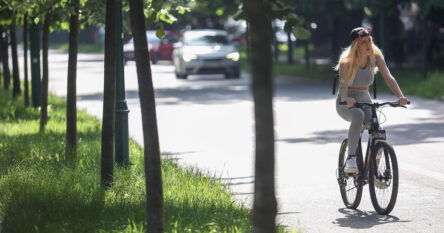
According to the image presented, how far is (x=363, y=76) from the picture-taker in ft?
31.3

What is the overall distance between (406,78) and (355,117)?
21.6 m

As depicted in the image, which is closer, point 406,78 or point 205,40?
point 406,78

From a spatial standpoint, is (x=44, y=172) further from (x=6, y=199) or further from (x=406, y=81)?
(x=406, y=81)

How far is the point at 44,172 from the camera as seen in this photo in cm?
1070

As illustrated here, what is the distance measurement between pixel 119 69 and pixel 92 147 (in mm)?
2284

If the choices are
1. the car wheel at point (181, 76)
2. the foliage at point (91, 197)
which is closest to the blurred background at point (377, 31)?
the car wheel at point (181, 76)

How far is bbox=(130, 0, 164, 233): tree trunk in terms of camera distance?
7234 millimetres

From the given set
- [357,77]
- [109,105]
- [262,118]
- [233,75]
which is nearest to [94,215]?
[109,105]

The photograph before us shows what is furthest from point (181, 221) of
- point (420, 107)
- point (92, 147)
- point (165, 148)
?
point (420, 107)

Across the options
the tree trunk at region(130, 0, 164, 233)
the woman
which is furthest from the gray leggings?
the tree trunk at region(130, 0, 164, 233)

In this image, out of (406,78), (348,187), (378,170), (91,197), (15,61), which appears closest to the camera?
(91,197)

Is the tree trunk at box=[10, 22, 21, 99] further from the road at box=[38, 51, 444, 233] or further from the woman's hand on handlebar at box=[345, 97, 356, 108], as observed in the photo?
the woman's hand on handlebar at box=[345, 97, 356, 108]

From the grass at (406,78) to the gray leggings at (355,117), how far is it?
1505 cm

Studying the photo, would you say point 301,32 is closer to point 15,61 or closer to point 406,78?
point 15,61
